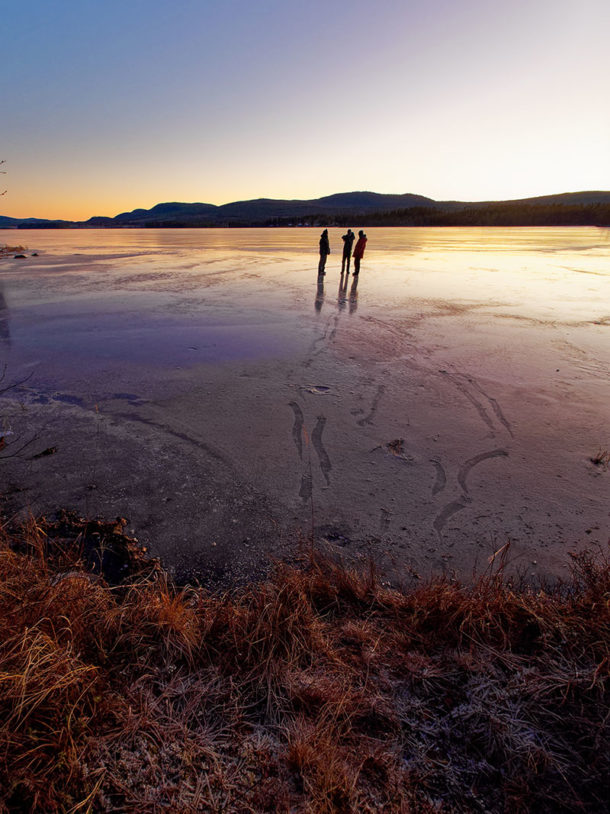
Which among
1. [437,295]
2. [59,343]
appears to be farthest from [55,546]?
[437,295]

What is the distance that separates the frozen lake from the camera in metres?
2.97

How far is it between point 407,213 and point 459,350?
93.7 m

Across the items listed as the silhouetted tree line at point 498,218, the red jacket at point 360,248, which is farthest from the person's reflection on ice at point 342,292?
the silhouetted tree line at point 498,218

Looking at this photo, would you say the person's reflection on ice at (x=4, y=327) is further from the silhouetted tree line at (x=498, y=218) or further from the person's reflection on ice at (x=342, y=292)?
the silhouetted tree line at (x=498, y=218)

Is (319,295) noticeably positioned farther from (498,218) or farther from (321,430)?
(498,218)

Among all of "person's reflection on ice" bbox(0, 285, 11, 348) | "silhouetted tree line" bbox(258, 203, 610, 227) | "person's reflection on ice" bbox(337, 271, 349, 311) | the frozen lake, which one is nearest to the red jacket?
"person's reflection on ice" bbox(337, 271, 349, 311)

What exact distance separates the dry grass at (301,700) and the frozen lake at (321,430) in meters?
0.66

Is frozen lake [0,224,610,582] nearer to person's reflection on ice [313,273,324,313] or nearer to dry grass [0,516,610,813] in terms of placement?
dry grass [0,516,610,813]

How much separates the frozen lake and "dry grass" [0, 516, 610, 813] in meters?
0.66

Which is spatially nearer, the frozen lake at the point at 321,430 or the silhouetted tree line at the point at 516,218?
the frozen lake at the point at 321,430

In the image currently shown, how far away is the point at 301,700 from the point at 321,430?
2830 mm

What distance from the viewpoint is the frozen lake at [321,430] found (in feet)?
9.74

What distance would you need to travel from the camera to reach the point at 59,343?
7457 millimetres

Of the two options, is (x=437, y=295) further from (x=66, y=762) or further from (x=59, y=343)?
(x=66, y=762)
